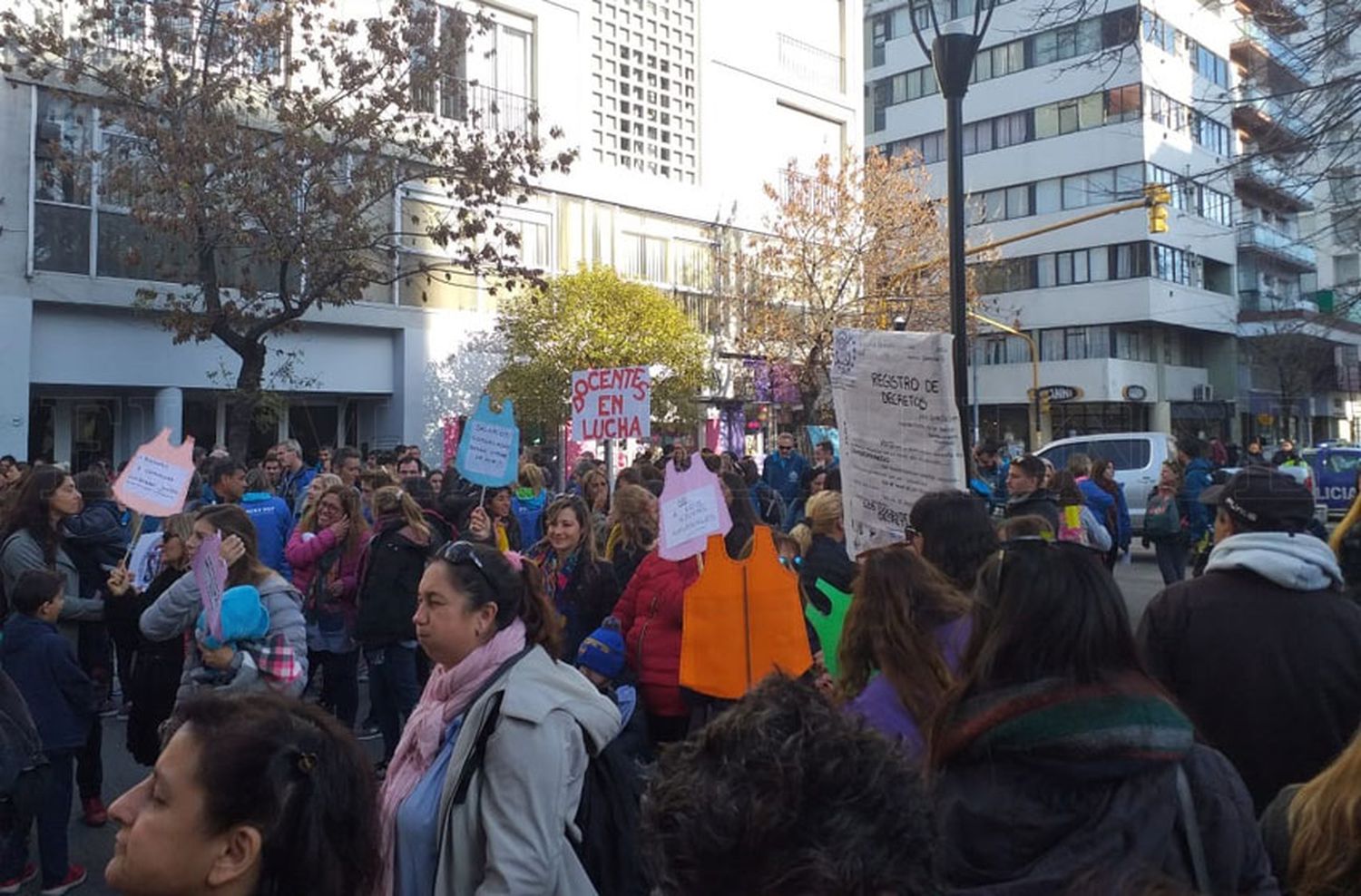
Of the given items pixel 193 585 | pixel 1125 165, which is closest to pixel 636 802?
pixel 193 585

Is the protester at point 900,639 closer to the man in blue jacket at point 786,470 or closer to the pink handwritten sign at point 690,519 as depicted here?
the pink handwritten sign at point 690,519

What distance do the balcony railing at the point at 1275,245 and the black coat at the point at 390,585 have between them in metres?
50.4

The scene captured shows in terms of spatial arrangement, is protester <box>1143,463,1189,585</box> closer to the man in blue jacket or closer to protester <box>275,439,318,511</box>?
the man in blue jacket

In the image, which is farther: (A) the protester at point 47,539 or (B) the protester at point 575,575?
(A) the protester at point 47,539

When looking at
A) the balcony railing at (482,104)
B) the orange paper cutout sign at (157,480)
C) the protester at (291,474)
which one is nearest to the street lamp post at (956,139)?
the orange paper cutout sign at (157,480)

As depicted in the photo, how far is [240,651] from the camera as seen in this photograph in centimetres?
475

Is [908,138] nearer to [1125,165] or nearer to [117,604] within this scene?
[1125,165]

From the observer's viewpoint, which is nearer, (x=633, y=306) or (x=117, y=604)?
(x=117, y=604)

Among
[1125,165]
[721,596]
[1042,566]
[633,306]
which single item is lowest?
[721,596]

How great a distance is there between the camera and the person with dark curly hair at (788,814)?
4.51ft

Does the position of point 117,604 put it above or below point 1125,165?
below

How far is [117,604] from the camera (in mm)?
6934

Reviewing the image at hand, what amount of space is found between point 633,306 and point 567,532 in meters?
18.3

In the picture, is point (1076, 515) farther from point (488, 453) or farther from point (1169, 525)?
point (488, 453)
